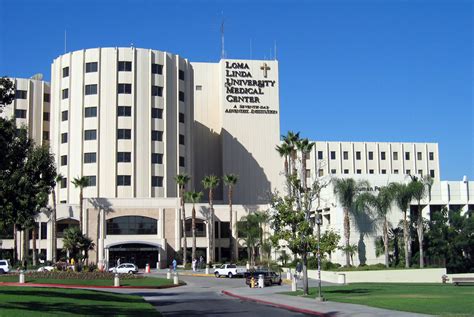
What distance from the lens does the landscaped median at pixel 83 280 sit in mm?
49969

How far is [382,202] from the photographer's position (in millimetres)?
69000

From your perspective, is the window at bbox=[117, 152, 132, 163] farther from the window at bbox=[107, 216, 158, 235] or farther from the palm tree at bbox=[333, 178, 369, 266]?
the palm tree at bbox=[333, 178, 369, 266]

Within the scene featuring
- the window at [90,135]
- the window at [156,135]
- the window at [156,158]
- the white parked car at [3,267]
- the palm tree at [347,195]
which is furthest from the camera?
the window at [156,135]

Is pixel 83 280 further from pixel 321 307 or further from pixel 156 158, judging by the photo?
pixel 156 158

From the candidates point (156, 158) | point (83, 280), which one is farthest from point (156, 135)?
point (83, 280)

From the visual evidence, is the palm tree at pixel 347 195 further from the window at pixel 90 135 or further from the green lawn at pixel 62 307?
the green lawn at pixel 62 307

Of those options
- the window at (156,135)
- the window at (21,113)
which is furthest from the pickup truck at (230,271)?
the window at (21,113)

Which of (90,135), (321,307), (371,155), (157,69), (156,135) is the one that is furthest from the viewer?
(371,155)

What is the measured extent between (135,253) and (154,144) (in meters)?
17.5

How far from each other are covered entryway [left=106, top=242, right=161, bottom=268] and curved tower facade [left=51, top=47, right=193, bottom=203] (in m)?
9.58

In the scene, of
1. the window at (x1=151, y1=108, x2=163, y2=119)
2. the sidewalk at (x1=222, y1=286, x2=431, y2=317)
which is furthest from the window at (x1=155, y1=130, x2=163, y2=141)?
the sidewalk at (x1=222, y1=286, x2=431, y2=317)

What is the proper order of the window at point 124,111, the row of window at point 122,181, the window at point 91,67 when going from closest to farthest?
the row of window at point 122,181, the window at point 124,111, the window at point 91,67

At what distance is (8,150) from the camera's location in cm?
3231

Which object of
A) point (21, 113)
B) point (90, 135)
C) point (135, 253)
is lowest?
point (135, 253)
